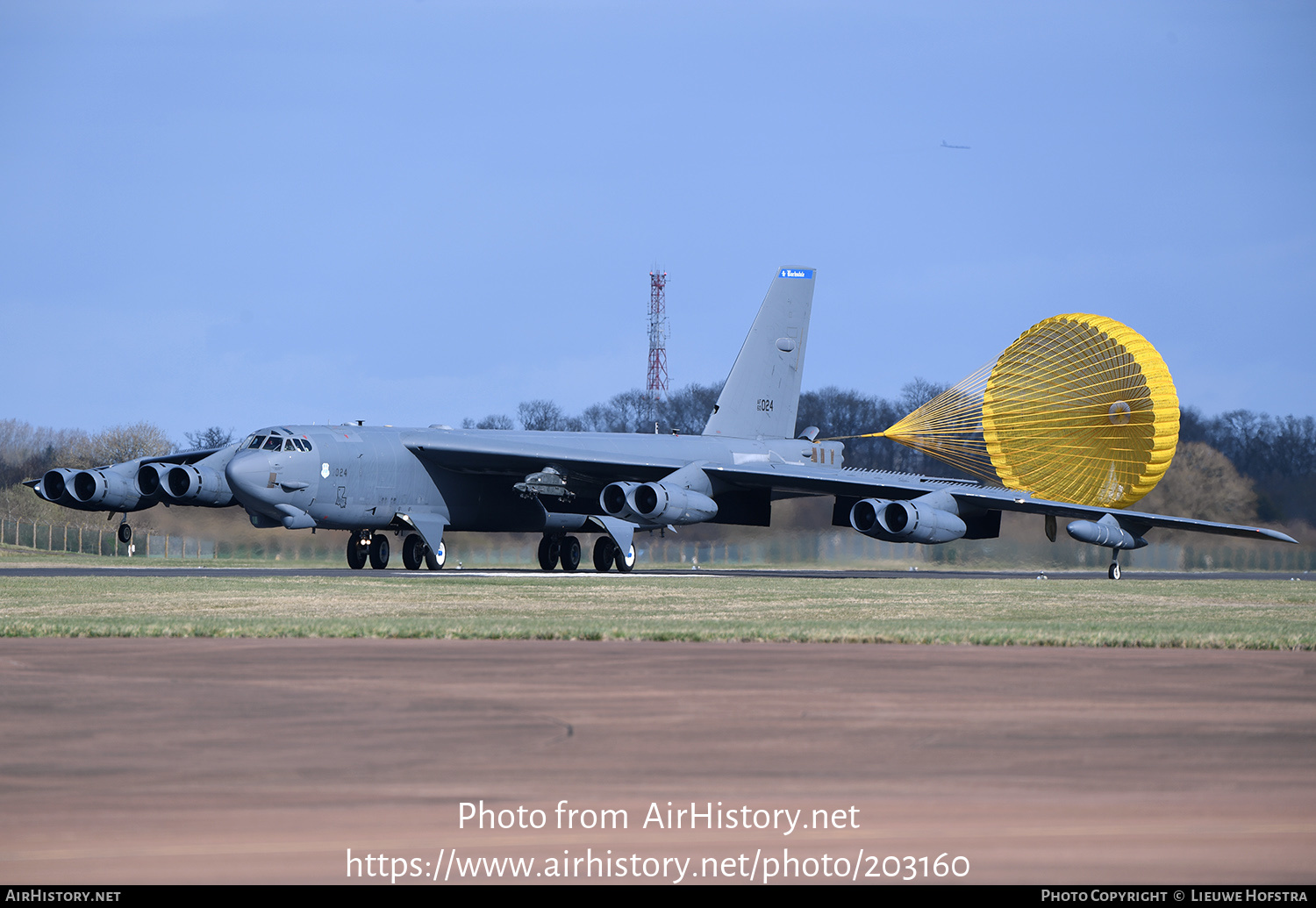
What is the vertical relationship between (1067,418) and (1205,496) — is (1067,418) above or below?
above

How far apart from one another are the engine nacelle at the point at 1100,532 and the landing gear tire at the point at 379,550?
1531 centimetres

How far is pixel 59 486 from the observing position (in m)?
32.9

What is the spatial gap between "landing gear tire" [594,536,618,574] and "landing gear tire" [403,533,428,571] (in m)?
4.77

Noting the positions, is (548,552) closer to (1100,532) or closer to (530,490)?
(530,490)

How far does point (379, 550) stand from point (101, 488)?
6104mm

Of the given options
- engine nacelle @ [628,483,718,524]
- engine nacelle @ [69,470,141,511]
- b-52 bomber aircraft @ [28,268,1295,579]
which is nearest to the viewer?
b-52 bomber aircraft @ [28,268,1295,579]

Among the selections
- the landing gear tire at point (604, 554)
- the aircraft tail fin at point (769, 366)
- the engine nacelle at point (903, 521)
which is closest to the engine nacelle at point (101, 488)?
the landing gear tire at point (604, 554)

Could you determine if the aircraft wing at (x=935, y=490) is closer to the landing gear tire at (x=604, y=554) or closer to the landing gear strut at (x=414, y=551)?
the landing gear tire at (x=604, y=554)

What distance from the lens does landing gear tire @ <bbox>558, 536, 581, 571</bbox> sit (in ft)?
127

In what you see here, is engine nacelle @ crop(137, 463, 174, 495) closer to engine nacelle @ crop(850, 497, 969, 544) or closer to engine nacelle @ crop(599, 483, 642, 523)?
engine nacelle @ crop(599, 483, 642, 523)

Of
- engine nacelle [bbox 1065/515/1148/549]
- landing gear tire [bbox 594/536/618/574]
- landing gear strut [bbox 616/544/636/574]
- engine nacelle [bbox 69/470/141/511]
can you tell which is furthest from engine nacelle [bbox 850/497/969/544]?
engine nacelle [bbox 69/470/141/511]

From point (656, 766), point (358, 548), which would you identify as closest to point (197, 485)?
point (358, 548)
